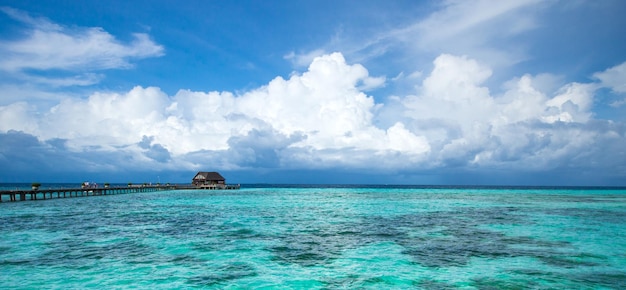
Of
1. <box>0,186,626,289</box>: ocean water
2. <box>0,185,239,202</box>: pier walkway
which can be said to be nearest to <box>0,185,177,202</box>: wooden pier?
<box>0,185,239,202</box>: pier walkway

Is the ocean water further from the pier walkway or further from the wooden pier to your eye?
the pier walkway

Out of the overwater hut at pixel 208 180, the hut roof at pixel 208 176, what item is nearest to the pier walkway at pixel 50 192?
the overwater hut at pixel 208 180

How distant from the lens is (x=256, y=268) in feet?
Result: 47.0

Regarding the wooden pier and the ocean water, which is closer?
the ocean water

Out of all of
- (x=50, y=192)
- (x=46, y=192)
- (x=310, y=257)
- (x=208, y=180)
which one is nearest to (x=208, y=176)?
(x=208, y=180)

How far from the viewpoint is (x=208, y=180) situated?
111312mm

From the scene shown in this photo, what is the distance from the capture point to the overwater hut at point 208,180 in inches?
4365

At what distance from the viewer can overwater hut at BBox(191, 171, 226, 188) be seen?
110875 millimetres

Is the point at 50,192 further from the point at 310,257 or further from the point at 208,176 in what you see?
the point at 310,257

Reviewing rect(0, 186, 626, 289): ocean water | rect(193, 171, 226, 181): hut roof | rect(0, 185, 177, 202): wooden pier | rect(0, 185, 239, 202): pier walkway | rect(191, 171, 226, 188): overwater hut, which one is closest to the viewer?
rect(0, 186, 626, 289): ocean water

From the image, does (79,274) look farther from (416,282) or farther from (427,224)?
(427,224)

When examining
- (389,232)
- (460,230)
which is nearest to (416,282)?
(389,232)

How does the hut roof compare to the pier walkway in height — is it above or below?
above

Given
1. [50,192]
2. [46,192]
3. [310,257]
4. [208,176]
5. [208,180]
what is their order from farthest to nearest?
1. [208,176]
2. [208,180]
3. [50,192]
4. [46,192]
5. [310,257]
